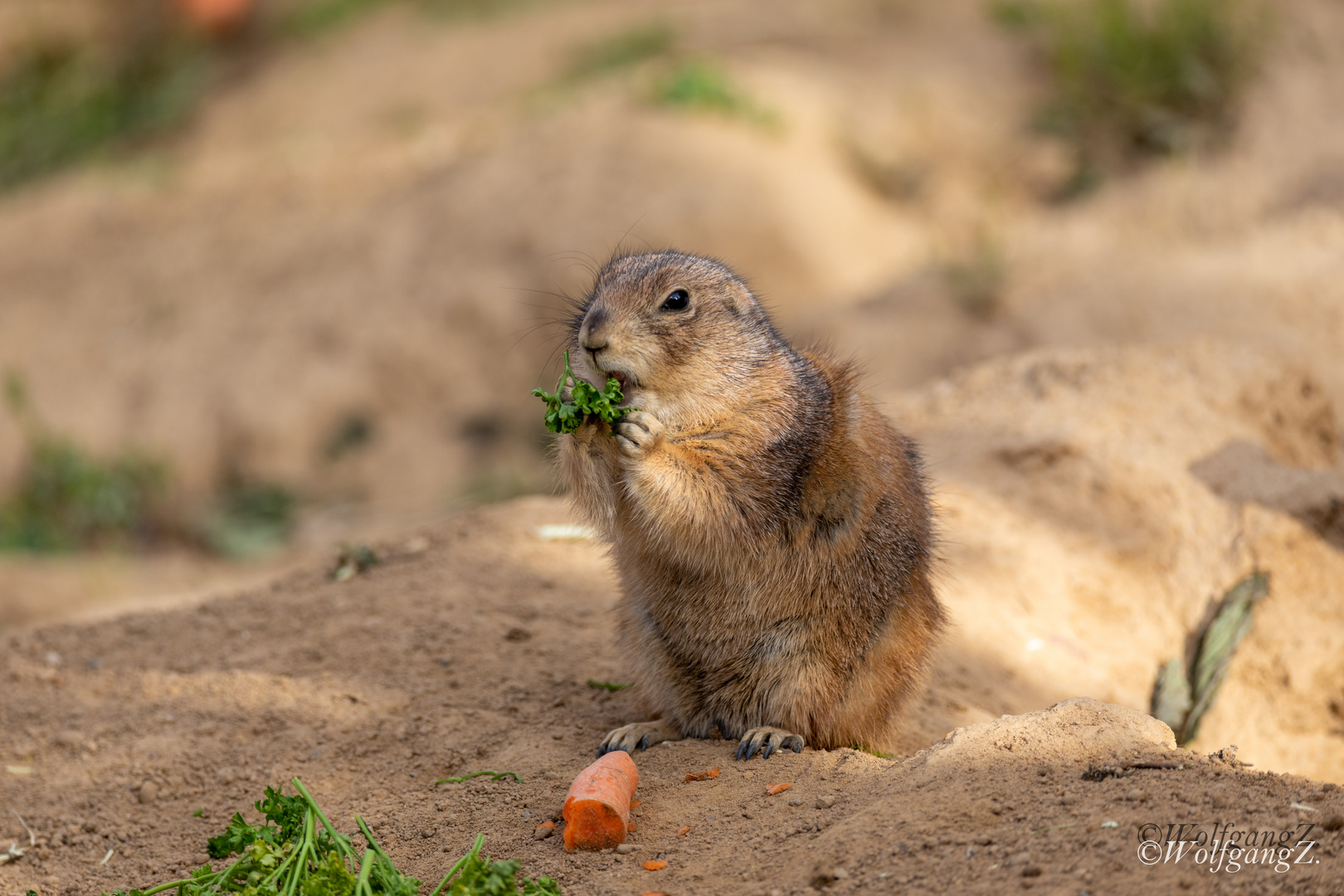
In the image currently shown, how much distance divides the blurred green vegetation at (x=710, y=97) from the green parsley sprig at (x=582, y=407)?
303 inches

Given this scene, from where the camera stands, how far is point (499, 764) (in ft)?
13.4

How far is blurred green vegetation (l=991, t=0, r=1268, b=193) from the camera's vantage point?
33.3 feet

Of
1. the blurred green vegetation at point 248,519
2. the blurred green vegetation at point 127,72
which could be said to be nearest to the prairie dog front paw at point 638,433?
the blurred green vegetation at point 248,519

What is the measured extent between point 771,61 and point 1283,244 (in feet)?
17.9

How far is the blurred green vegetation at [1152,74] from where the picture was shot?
400 inches

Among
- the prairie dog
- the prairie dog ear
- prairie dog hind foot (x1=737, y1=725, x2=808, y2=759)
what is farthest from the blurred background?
prairie dog hind foot (x1=737, y1=725, x2=808, y2=759)

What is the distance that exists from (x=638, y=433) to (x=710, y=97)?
791cm

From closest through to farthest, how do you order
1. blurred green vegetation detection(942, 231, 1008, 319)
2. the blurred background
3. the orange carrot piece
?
the orange carrot piece, blurred green vegetation detection(942, 231, 1008, 319), the blurred background

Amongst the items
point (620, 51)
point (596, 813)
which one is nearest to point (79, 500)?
point (620, 51)

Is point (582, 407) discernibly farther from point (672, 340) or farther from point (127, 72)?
point (127, 72)

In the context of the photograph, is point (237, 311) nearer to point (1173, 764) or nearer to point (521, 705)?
point (521, 705)
